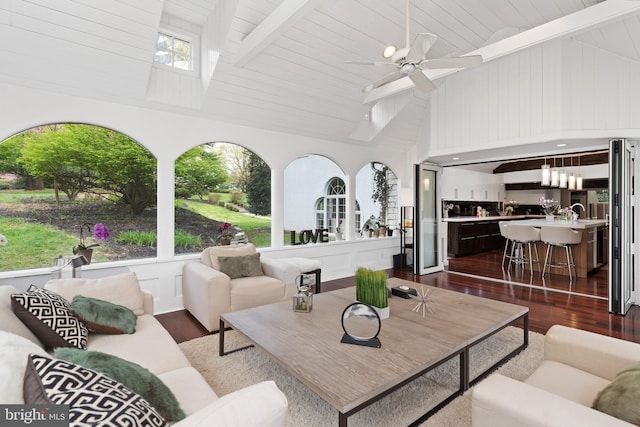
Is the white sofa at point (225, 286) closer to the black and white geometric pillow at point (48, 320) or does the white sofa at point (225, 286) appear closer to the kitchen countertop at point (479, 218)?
the black and white geometric pillow at point (48, 320)

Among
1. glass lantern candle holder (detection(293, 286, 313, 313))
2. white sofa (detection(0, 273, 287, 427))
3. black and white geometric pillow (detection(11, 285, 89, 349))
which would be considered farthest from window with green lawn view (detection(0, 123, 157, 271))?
glass lantern candle holder (detection(293, 286, 313, 313))

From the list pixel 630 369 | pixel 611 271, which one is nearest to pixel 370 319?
pixel 630 369

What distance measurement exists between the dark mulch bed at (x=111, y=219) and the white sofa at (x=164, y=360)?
270 centimetres

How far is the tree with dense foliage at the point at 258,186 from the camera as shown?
701 centimetres

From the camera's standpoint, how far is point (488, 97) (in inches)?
194

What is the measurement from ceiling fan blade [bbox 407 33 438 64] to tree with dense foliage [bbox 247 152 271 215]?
4.87 meters

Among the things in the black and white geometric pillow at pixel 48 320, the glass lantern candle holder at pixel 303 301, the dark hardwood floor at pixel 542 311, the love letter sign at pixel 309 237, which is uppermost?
the love letter sign at pixel 309 237

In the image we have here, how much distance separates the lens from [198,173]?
6254 mm

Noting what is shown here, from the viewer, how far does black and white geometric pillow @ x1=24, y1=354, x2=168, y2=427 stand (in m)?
0.86

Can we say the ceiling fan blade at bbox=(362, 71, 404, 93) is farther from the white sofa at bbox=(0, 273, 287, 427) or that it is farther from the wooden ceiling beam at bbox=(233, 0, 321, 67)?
the white sofa at bbox=(0, 273, 287, 427)

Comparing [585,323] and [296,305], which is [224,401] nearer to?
[296,305]

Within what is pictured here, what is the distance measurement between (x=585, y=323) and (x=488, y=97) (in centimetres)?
338

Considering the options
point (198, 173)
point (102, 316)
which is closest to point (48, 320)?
point (102, 316)

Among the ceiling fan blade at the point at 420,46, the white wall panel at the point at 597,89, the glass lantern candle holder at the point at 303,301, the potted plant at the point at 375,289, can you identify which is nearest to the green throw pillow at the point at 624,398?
the potted plant at the point at 375,289
